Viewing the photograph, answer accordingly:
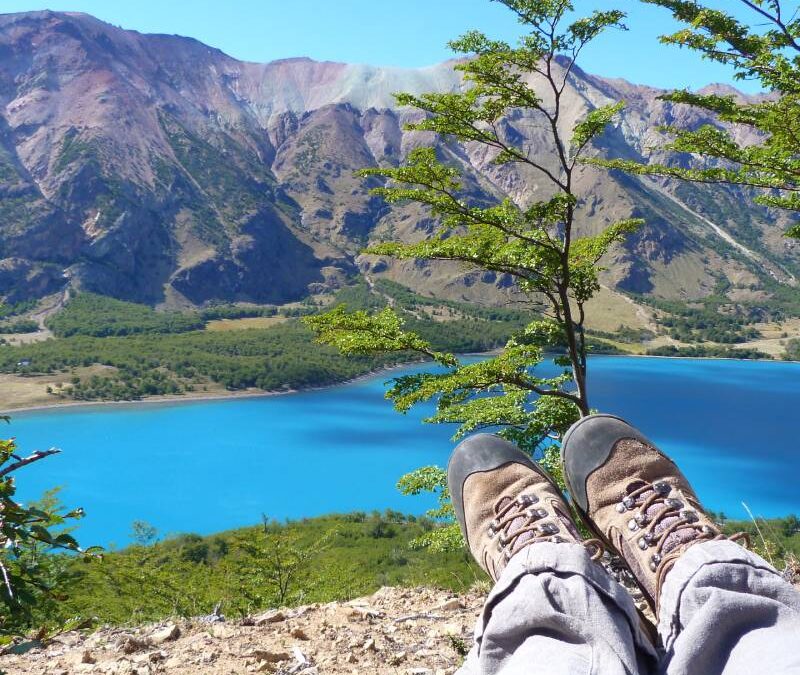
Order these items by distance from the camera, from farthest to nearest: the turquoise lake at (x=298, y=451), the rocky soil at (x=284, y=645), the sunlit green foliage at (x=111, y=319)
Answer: the sunlit green foliage at (x=111, y=319), the turquoise lake at (x=298, y=451), the rocky soil at (x=284, y=645)

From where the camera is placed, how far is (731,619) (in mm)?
1412

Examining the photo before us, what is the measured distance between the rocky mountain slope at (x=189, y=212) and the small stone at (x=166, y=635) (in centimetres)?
12462

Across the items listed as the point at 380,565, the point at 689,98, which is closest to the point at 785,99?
the point at 689,98

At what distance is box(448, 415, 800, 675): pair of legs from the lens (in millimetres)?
1370

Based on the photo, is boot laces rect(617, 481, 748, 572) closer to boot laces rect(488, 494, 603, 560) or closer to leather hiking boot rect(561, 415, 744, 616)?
leather hiking boot rect(561, 415, 744, 616)

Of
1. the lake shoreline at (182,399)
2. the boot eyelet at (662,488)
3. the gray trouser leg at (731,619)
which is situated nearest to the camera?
the gray trouser leg at (731,619)

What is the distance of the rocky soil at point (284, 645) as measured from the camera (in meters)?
2.18

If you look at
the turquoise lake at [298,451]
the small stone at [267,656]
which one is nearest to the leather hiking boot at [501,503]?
the small stone at [267,656]

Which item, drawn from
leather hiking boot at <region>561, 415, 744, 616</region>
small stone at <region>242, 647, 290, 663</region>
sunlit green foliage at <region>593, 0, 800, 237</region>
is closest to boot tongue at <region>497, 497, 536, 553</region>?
leather hiking boot at <region>561, 415, 744, 616</region>

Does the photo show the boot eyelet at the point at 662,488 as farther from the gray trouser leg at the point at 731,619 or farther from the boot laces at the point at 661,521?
the gray trouser leg at the point at 731,619

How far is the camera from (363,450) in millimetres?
51094

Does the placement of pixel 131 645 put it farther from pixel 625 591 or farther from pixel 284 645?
pixel 625 591

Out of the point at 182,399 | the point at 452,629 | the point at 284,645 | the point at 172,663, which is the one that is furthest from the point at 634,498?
the point at 182,399

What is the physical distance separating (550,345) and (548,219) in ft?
3.45
